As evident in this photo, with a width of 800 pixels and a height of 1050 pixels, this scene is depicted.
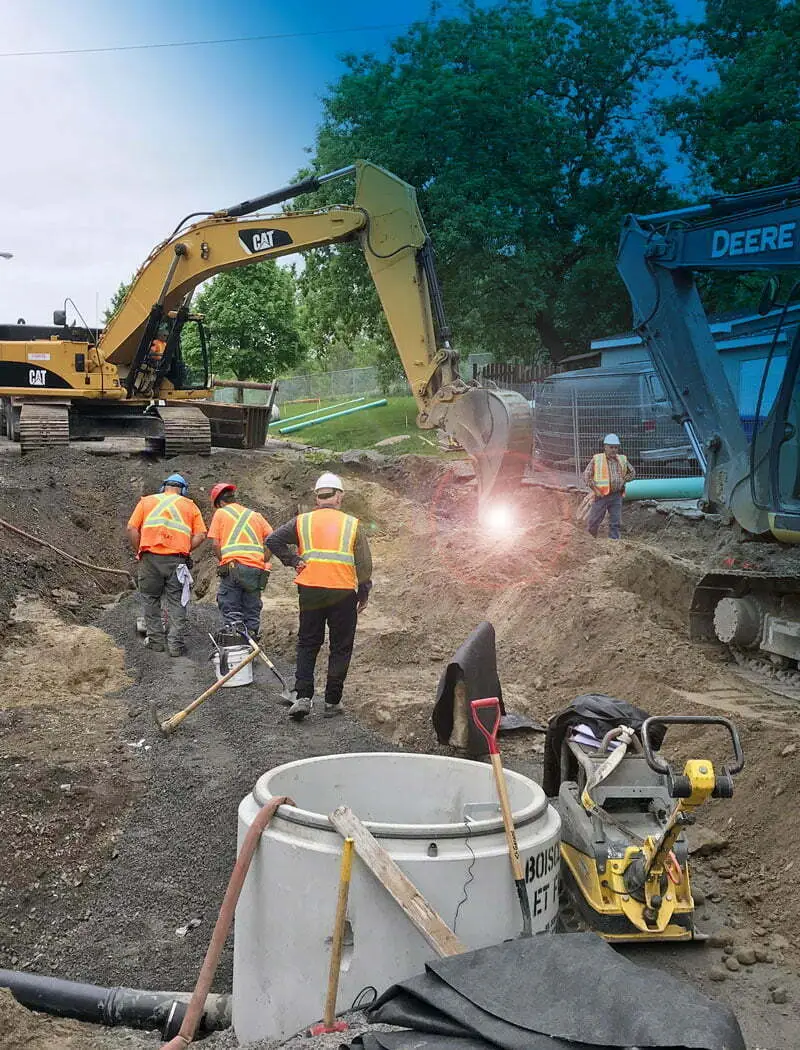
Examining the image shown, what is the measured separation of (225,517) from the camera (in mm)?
9609

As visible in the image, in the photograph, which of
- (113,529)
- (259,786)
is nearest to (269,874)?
(259,786)

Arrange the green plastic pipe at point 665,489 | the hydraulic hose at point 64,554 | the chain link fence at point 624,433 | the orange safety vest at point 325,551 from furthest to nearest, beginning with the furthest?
the chain link fence at point 624,433
the green plastic pipe at point 665,489
the hydraulic hose at point 64,554
the orange safety vest at point 325,551

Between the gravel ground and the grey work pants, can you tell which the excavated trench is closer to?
the gravel ground

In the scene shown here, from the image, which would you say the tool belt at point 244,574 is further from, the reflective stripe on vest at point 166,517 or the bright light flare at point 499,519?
the bright light flare at point 499,519

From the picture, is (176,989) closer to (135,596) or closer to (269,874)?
(269,874)

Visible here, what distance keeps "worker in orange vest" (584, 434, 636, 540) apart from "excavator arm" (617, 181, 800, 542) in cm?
306

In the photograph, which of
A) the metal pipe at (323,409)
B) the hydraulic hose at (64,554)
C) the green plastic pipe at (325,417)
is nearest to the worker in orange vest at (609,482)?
the hydraulic hose at (64,554)

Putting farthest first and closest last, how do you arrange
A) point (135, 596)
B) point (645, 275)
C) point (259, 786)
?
point (135, 596) < point (645, 275) < point (259, 786)

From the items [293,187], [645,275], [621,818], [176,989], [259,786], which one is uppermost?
[293,187]

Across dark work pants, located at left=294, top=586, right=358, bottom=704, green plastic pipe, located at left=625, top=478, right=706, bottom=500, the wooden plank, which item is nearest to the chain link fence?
green plastic pipe, located at left=625, top=478, right=706, bottom=500

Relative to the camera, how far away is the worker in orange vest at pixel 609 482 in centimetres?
1360

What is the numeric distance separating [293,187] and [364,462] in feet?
23.0

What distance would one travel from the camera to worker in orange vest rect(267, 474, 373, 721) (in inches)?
300

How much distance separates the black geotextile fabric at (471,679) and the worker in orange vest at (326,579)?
1.56m
